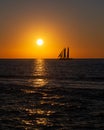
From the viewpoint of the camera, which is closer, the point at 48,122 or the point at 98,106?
the point at 48,122

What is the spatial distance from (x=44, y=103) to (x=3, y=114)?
9.24m

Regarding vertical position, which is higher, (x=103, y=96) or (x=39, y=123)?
(x=103, y=96)

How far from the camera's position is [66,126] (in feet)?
110

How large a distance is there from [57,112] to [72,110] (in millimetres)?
1869

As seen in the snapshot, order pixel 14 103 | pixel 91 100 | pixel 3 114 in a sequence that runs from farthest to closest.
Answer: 1. pixel 91 100
2. pixel 14 103
3. pixel 3 114

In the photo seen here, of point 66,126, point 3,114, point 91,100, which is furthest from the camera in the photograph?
point 91,100

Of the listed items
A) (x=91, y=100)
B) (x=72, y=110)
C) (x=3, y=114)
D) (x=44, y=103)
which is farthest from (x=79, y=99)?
(x=3, y=114)

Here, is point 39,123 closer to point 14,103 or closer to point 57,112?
point 57,112

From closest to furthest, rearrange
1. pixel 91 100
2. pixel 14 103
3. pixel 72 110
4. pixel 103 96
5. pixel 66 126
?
pixel 66 126 → pixel 72 110 → pixel 14 103 → pixel 91 100 → pixel 103 96

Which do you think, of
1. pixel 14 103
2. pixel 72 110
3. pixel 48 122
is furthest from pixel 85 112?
pixel 14 103

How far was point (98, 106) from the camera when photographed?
Result: 43875 millimetres

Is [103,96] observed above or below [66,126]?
above

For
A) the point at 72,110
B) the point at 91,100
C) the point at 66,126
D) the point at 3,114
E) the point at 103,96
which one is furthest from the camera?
the point at 103,96

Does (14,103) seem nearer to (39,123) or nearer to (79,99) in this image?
(79,99)
